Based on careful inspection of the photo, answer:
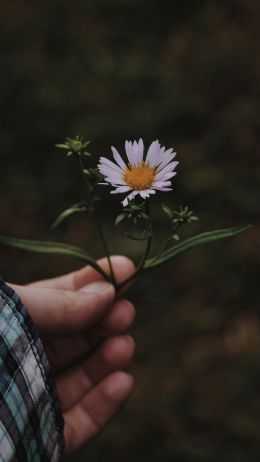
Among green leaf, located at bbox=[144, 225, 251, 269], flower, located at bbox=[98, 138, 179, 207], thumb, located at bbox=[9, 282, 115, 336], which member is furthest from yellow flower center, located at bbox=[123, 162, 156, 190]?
thumb, located at bbox=[9, 282, 115, 336]

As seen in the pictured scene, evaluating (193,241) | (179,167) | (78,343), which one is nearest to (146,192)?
(193,241)

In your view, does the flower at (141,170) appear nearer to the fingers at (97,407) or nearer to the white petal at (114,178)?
the white petal at (114,178)

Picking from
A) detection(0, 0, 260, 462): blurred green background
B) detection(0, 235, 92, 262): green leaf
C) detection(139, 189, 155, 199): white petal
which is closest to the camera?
detection(139, 189, 155, 199): white petal

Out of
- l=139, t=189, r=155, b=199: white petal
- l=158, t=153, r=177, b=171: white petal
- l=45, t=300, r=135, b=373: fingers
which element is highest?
l=158, t=153, r=177, b=171: white petal

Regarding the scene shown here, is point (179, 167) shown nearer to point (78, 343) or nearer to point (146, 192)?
point (78, 343)

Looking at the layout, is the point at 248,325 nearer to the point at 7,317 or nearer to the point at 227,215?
the point at 227,215

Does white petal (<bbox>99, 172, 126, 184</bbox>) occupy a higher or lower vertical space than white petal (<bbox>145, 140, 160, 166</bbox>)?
lower

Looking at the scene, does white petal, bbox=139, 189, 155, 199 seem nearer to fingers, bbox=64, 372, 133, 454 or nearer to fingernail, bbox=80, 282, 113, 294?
fingernail, bbox=80, 282, 113, 294
